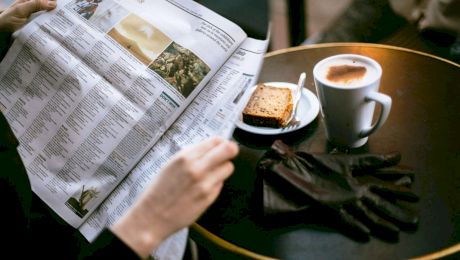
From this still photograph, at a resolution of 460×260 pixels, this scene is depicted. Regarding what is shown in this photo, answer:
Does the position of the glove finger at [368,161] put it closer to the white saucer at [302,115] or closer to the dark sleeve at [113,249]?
Answer: the white saucer at [302,115]

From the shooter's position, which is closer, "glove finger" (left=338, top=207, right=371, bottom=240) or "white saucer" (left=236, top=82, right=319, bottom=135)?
"glove finger" (left=338, top=207, right=371, bottom=240)

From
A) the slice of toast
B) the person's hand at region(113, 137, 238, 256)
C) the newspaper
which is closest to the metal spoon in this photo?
the slice of toast

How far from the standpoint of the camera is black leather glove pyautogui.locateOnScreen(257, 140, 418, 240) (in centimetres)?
58

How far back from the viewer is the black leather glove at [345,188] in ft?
1.91

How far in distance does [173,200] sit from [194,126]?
0.22m

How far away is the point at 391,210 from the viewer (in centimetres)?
58

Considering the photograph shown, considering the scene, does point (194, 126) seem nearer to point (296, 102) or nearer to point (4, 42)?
point (296, 102)

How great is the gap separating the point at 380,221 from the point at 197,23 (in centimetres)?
42

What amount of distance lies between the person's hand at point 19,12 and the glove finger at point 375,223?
23.5 inches

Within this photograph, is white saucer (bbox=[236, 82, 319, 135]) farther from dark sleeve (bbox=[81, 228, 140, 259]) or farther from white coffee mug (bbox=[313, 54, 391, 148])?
dark sleeve (bbox=[81, 228, 140, 259])

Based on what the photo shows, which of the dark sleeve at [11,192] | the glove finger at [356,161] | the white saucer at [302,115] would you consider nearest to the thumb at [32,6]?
the dark sleeve at [11,192]

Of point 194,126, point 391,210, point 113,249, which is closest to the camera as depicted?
point 113,249

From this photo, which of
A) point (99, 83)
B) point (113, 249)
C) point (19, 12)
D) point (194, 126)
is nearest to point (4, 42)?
point (19, 12)

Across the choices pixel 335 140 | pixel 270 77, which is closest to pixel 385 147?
pixel 335 140
